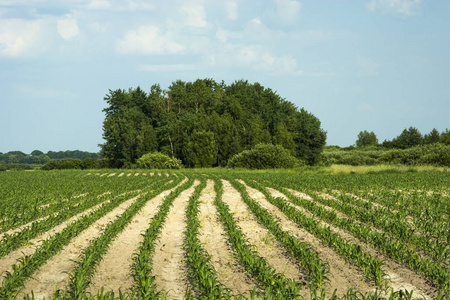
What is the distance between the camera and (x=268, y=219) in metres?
10.9

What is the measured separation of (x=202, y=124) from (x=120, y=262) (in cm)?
5178

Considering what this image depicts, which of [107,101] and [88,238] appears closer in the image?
[88,238]

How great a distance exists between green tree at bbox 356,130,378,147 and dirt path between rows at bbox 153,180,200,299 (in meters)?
109

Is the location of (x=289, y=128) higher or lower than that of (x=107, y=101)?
lower

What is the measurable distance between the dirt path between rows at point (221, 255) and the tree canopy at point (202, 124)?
139 ft

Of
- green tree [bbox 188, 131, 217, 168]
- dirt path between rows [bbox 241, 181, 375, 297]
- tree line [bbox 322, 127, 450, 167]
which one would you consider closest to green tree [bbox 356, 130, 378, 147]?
tree line [bbox 322, 127, 450, 167]

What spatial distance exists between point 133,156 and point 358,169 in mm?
38080

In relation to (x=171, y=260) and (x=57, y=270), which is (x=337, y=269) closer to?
(x=171, y=260)

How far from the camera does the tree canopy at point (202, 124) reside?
5816cm

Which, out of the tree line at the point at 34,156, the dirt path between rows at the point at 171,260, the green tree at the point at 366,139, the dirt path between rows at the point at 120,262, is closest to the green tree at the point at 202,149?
the dirt path between rows at the point at 171,260

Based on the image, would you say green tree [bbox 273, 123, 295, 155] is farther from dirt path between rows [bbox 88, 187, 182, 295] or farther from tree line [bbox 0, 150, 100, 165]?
tree line [bbox 0, 150, 100, 165]

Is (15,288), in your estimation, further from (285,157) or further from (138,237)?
(285,157)

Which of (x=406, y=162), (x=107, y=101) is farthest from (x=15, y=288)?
(x=107, y=101)

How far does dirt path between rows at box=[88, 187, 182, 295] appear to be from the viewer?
6.48 metres
